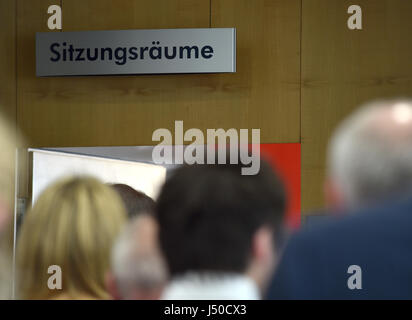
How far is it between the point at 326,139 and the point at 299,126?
0.09 meters

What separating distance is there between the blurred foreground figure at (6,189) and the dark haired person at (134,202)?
592 mm

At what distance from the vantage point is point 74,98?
2105mm

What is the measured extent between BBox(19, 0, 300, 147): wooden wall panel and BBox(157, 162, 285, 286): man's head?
1121 mm

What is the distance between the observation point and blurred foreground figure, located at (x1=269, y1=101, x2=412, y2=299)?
2.29 feet

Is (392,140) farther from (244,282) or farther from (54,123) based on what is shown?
(54,123)

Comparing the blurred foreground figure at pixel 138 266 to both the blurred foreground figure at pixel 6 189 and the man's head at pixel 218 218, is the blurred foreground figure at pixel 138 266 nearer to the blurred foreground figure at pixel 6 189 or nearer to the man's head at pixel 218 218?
the man's head at pixel 218 218

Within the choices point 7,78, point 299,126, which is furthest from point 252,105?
point 7,78

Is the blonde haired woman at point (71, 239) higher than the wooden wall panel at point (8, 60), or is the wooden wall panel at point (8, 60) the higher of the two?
the wooden wall panel at point (8, 60)

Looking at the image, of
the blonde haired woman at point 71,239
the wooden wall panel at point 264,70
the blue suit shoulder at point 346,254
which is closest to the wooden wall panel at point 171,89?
the wooden wall panel at point 264,70

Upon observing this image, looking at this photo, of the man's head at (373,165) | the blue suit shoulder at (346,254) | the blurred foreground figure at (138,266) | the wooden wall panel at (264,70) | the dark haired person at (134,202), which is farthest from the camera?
the wooden wall panel at (264,70)

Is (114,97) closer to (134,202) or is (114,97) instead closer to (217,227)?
(134,202)

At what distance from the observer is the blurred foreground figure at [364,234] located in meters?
0.70

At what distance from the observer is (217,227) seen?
0.91 meters

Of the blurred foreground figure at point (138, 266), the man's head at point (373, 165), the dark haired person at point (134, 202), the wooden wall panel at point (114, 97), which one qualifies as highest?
the wooden wall panel at point (114, 97)
